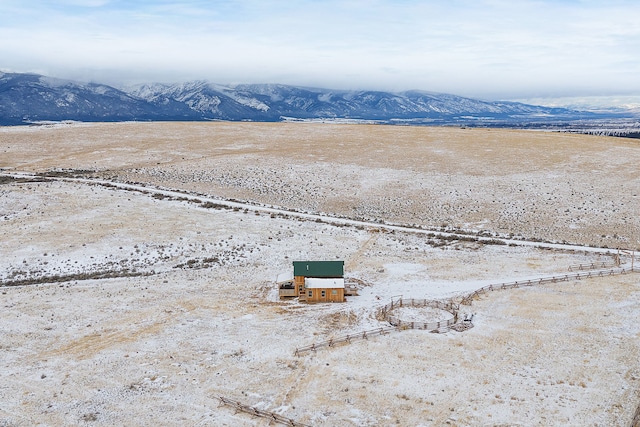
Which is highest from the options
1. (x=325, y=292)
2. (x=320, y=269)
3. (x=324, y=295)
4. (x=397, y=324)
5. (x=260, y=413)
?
(x=320, y=269)

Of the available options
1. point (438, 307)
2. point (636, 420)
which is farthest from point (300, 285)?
point (636, 420)

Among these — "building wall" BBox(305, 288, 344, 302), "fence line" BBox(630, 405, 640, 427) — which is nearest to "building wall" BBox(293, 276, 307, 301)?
"building wall" BBox(305, 288, 344, 302)

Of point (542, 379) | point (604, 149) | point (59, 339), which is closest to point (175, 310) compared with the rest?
point (59, 339)

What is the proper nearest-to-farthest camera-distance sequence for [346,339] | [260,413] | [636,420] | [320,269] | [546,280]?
[636,420], [260,413], [346,339], [320,269], [546,280]

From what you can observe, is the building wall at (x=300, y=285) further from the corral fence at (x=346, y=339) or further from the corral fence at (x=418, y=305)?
the corral fence at (x=346, y=339)

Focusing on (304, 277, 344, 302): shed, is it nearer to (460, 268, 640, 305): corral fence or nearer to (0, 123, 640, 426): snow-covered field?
(0, 123, 640, 426): snow-covered field

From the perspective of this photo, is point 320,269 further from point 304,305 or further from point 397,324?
point 397,324

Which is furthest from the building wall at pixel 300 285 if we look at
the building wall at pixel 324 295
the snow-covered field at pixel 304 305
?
the snow-covered field at pixel 304 305
